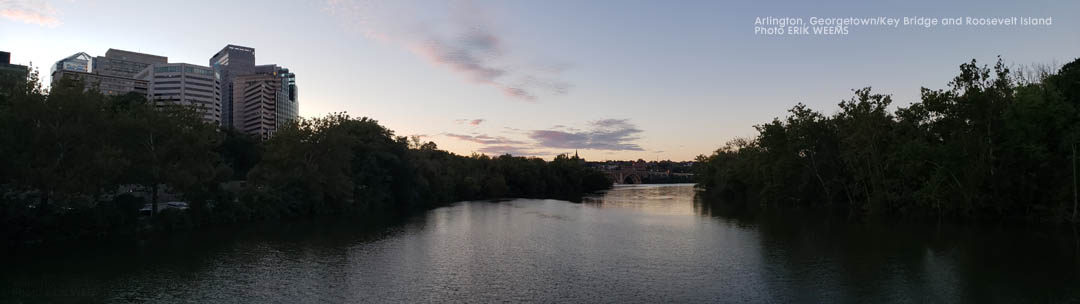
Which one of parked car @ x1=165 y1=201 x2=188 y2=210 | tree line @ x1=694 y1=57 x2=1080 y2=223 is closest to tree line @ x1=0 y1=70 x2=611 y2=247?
parked car @ x1=165 y1=201 x2=188 y2=210

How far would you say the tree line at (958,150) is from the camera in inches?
1887

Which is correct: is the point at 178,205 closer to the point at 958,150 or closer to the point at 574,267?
the point at 574,267

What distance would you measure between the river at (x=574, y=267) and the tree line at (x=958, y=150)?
26.3ft

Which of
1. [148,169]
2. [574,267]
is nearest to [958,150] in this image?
[574,267]

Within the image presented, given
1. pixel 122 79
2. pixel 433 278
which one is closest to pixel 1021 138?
pixel 433 278

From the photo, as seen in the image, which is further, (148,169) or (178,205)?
(178,205)

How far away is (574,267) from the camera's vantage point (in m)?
30.4

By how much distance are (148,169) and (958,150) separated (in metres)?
69.8

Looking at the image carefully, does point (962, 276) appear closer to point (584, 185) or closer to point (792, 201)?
point (792, 201)

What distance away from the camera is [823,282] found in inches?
1010

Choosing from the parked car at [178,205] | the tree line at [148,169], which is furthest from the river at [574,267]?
the parked car at [178,205]

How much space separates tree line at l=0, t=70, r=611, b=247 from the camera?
1517 inches

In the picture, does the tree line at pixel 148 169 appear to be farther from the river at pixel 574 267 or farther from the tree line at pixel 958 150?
the tree line at pixel 958 150

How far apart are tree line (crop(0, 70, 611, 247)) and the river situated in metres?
5.55
